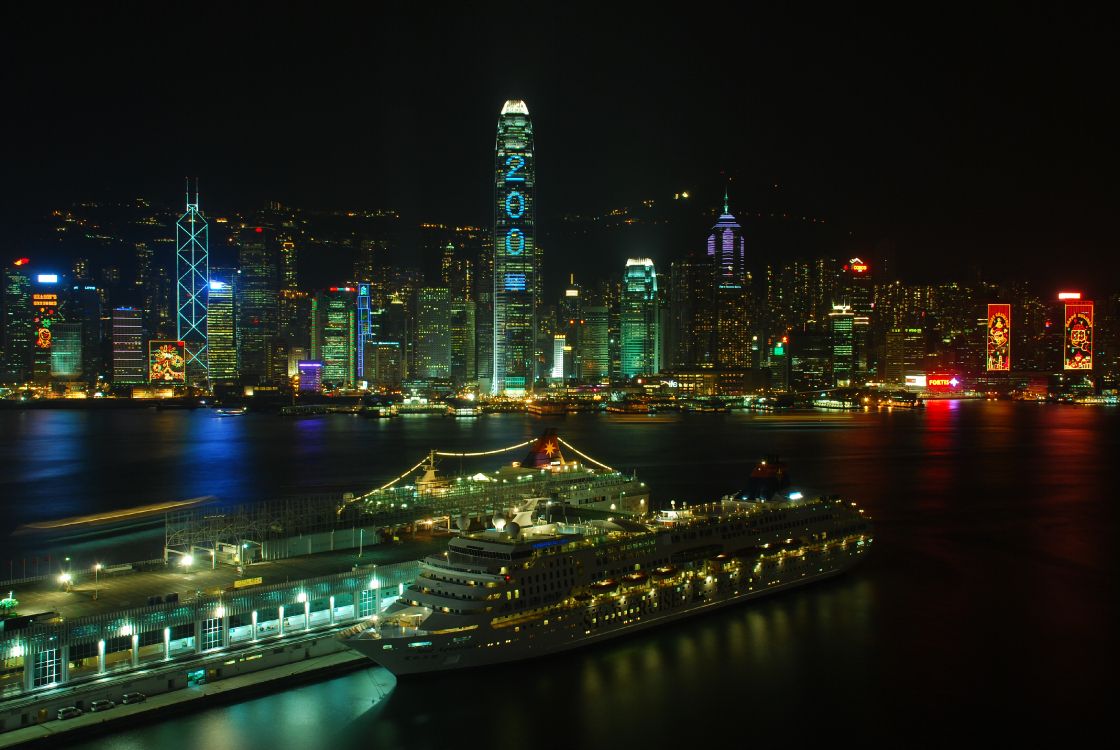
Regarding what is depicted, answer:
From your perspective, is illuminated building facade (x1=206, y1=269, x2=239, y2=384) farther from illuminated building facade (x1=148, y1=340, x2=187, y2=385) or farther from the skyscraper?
the skyscraper

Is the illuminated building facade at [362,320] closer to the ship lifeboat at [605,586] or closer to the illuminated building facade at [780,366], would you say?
the illuminated building facade at [780,366]

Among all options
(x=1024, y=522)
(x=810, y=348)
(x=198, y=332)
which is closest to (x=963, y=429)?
(x=1024, y=522)

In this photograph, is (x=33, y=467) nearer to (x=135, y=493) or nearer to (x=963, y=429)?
(x=135, y=493)

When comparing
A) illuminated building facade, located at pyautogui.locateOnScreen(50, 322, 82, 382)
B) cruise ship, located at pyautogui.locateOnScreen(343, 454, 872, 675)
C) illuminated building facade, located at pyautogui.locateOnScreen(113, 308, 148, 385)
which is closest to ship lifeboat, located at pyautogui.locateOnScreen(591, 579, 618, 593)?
cruise ship, located at pyautogui.locateOnScreen(343, 454, 872, 675)

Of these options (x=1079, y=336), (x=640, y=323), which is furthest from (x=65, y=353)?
(x=1079, y=336)

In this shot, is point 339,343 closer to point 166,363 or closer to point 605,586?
point 166,363
